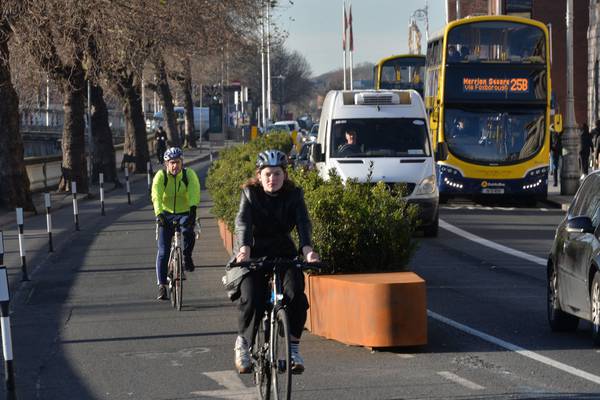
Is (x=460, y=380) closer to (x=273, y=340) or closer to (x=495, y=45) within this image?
(x=273, y=340)

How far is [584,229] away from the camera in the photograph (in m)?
10.9

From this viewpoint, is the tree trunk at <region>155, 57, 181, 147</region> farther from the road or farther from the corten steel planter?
the corten steel planter

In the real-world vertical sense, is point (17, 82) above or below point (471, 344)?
above

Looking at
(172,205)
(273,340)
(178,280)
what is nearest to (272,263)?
(273,340)

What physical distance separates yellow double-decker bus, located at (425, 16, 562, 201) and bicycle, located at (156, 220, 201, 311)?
17.4 meters

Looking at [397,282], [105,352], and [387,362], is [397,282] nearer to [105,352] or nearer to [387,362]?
[387,362]

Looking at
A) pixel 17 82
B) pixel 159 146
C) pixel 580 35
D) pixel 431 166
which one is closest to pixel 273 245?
pixel 431 166

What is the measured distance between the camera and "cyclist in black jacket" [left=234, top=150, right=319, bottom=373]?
8.38 meters

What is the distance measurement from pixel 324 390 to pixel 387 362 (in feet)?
4.28

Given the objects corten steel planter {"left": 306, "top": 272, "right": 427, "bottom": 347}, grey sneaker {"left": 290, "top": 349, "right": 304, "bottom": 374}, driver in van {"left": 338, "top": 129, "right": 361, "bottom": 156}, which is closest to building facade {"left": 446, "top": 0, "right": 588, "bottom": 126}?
driver in van {"left": 338, "top": 129, "right": 361, "bottom": 156}

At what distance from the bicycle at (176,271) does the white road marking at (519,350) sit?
273cm

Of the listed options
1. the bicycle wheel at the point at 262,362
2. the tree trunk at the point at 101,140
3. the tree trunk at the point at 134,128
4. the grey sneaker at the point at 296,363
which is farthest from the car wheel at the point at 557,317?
the tree trunk at the point at 134,128

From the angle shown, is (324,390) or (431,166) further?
(431,166)

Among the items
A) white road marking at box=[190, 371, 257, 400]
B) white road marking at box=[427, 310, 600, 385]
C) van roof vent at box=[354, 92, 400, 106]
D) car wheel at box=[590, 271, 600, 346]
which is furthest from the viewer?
van roof vent at box=[354, 92, 400, 106]
